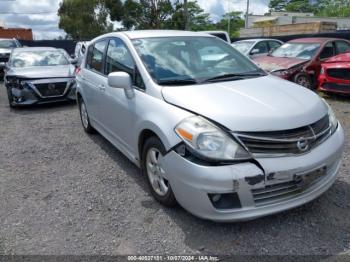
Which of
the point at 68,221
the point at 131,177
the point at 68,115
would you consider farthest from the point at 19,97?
the point at 68,221

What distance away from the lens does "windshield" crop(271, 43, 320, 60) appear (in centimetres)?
932

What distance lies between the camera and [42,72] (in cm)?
835

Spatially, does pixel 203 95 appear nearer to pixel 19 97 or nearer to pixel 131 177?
pixel 131 177

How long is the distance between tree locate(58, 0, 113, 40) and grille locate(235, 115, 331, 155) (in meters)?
40.9

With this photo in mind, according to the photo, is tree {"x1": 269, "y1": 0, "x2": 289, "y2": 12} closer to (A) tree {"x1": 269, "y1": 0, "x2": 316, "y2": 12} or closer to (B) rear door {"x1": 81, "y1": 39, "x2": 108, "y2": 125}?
(A) tree {"x1": 269, "y1": 0, "x2": 316, "y2": 12}

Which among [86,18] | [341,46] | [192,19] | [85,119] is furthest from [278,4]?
[85,119]

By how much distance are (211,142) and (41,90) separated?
6575 millimetres

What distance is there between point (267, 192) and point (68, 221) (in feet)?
6.05

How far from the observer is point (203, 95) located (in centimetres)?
313

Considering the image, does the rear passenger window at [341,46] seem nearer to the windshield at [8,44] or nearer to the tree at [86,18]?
the windshield at [8,44]

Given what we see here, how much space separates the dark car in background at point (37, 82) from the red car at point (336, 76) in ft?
19.5

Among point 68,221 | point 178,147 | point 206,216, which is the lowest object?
point 68,221

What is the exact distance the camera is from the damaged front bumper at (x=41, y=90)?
8.14m

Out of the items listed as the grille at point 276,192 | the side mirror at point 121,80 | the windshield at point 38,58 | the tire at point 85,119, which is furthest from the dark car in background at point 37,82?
the grille at point 276,192
